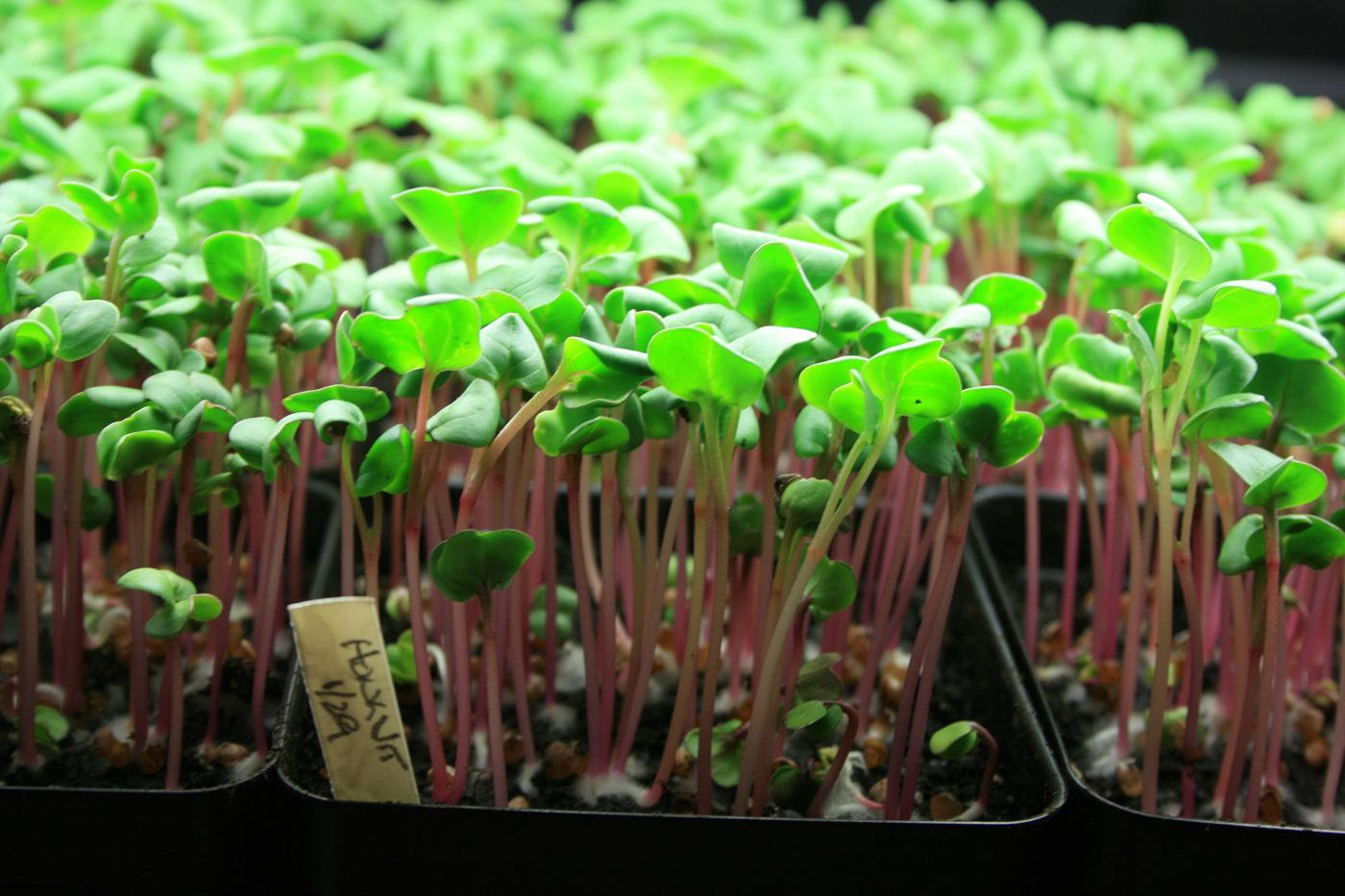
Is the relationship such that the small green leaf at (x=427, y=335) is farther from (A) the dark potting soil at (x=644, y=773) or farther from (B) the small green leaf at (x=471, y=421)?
(A) the dark potting soil at (x=644, y=773)

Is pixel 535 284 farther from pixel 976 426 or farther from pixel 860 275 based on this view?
pixel 860 275

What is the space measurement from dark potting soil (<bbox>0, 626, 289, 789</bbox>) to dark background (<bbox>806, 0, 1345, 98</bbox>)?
6.44 feet

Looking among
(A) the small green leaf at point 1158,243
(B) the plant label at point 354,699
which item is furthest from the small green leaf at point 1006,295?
(B) the plant label at point 354,699

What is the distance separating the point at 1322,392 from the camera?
79cm

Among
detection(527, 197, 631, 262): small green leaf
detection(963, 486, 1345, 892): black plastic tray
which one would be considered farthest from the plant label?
detection(963, 486, 1345, 892): black plastic tray

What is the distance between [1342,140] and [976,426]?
1217 mm

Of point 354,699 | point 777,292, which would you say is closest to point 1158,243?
point 777,292

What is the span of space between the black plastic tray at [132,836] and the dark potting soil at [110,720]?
2.6 inches

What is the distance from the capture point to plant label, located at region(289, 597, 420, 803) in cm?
72

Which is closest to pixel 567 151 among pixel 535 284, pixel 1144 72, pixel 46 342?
pixel 535 284

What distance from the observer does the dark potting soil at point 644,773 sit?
0.83m

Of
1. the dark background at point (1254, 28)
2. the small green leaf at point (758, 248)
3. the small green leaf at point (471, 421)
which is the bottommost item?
the small green leaf at point (471, 421)

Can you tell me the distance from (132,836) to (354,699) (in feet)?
0.52

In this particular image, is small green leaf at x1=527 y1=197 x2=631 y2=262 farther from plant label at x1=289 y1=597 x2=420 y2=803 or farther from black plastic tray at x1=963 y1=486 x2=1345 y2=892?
black plastic tray at x1=963 y1=486 x2=1345 y2=892
